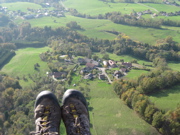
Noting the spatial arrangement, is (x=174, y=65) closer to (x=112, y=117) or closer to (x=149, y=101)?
(x=149, y=101)

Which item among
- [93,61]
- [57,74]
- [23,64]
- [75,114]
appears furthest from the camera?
[23,64]

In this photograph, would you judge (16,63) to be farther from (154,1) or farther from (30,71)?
(154,1)

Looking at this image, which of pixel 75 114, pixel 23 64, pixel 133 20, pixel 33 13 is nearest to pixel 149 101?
pixel 75 114

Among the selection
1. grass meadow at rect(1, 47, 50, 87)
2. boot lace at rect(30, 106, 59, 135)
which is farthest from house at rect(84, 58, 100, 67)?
boot lace at rect(30, 106, 59, 135)

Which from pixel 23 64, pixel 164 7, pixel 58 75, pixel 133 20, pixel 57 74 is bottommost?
pixel 23 64

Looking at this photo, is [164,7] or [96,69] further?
[164,7]

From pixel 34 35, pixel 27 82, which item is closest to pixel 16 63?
pixel 27 82
